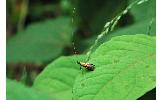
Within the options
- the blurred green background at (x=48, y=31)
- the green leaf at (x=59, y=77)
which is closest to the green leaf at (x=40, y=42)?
the blurred green background at (x=48, y=31)

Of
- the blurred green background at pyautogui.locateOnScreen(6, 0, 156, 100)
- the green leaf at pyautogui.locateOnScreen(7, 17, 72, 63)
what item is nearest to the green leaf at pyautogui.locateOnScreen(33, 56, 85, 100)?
the blurred green background at pyautogui.locateOnScreen(6, 0, 156, 100)

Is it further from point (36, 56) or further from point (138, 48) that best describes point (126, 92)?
point (36, 56)

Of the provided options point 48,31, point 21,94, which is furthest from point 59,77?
point 48,31

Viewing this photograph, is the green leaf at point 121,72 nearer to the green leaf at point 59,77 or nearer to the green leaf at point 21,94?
the green leaf at point 21,94

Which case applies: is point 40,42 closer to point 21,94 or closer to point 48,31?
point 48,31

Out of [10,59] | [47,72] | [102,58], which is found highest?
[102,58]
